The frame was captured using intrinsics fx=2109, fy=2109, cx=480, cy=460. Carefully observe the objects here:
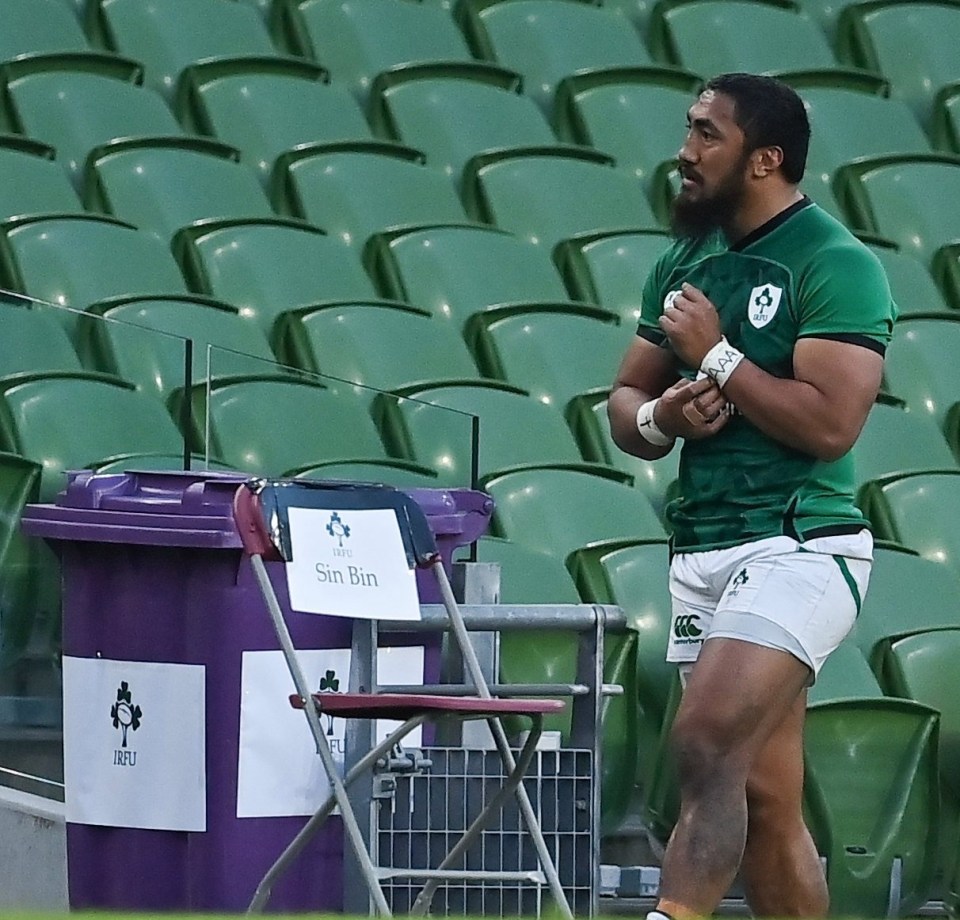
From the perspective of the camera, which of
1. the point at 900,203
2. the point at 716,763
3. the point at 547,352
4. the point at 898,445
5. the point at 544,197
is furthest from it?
the point at 900,203

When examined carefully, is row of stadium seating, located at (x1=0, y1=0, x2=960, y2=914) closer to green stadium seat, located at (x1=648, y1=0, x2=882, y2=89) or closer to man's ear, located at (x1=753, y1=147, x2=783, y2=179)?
green stadium seat, located at (x1=648, y1=0, x2=882, y2=89)

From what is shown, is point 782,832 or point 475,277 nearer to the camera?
point 782,832

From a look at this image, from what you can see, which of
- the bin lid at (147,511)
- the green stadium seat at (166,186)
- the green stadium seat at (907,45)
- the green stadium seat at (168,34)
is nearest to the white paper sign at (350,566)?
the bin lid at (147,511)

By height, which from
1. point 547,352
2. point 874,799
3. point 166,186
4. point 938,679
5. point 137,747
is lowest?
point 874,799

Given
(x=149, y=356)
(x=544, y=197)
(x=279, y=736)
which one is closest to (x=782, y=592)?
(x=279, y=736)

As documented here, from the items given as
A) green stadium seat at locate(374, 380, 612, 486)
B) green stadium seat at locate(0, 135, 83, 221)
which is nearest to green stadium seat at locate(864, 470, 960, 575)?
green stadium seat at locate(374, 380, 612, 486)

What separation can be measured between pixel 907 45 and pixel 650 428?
476 centimetres

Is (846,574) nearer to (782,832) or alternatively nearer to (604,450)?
(782,832)

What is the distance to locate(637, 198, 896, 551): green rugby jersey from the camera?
9.54 ft

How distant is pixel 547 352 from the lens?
5.43m

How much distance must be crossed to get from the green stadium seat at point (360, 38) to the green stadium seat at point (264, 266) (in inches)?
54.1

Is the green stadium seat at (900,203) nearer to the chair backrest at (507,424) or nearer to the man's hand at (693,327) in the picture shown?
the chair backrest at (507,424)

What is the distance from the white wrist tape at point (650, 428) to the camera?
10.0 ft

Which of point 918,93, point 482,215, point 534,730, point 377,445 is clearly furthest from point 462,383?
point 918,93
